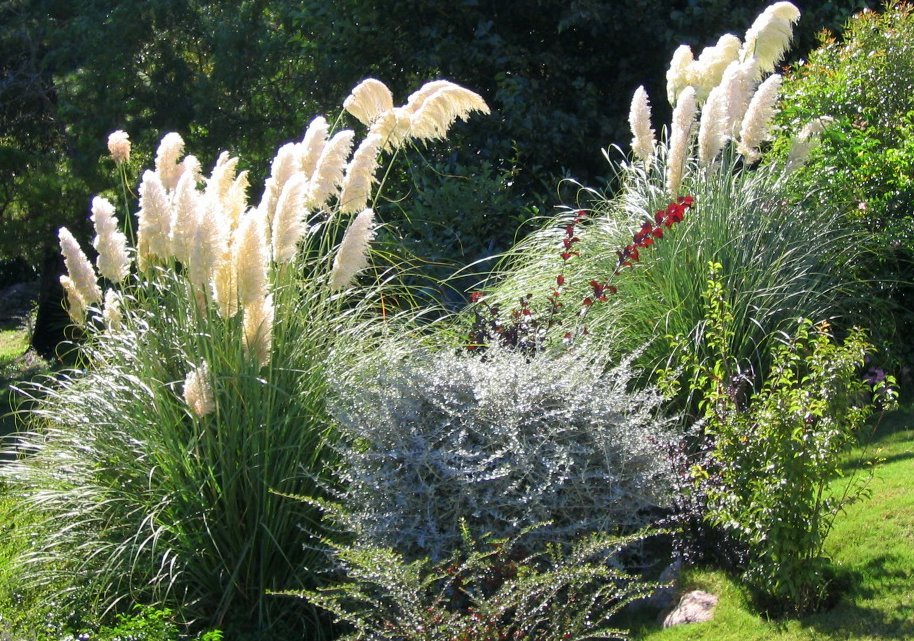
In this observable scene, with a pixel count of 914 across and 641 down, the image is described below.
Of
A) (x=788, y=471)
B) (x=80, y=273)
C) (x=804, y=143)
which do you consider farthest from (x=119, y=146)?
(x=804, y=143)

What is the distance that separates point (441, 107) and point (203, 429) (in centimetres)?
252

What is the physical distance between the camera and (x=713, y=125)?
7.13 metres

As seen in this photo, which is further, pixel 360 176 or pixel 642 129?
pixel 642 129

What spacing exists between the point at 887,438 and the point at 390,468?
132 inches

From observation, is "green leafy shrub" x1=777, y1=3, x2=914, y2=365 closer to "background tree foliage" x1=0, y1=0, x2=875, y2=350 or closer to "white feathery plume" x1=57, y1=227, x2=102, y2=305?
"background tree foliage" x1=0, y1=0, x2=875, y2=350

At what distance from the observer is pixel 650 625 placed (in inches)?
201

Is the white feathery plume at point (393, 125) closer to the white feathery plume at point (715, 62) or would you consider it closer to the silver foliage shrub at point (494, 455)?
the silver foliage shrub at point (494, 455)

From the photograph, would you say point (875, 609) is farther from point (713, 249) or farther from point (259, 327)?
point (259, 327)

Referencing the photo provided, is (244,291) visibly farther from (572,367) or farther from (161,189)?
(572,367)

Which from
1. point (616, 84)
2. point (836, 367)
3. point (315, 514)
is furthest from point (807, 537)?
point (616, 84)

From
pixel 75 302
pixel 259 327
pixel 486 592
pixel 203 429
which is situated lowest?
pixel 486 592

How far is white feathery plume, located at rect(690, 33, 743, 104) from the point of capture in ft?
26.6

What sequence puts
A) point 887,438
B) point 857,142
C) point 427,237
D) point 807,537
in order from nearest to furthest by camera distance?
point 807,537 < point 887,438 < point 857,142 < point 427,237

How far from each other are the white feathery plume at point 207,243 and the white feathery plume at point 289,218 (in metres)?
0.28
